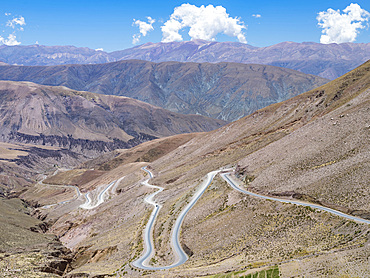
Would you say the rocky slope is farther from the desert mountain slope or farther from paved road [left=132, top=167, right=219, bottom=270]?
paved road [left=132, top=167, right=219, bottom=270]

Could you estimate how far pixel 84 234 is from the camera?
76.5 meters

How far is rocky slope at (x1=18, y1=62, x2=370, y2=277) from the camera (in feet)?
112

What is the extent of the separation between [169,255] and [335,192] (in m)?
→ 21.2

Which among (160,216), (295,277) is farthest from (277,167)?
(295,277)

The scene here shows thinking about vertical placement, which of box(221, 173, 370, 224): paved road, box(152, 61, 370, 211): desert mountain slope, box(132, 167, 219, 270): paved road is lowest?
box(132, 167, 219, 270): paved road

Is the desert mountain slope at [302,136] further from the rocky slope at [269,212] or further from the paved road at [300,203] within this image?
the paved road at [300,203]

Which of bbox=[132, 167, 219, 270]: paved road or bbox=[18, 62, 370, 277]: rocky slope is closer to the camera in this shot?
bbox=[18, 62, 370, 277]: rocky slope

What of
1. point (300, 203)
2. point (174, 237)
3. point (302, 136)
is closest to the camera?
point (300, 203)

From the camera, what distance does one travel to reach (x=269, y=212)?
4519cm

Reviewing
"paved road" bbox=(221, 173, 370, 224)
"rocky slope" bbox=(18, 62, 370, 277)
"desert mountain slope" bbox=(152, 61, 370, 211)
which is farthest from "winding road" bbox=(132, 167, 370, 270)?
"desert mountain slope" bbox=(152, 61, 370, 211)

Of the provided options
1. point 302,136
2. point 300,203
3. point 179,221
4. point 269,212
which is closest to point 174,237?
point 179,221

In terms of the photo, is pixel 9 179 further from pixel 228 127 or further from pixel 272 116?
pixel 272 116

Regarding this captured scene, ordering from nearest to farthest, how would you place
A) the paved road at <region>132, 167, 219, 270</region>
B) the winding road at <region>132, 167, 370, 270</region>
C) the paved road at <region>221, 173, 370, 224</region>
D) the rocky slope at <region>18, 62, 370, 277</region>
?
the rocky slope at <region>18, 62, 370, 277</region> → the paved road at <region>221, 173, 370, 224</region> → the winding road at <region>132, 167, 370, 270</region> → the paved road at <region>132, 167, 219, 270</region>

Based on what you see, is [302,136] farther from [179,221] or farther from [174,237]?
[174,237]
